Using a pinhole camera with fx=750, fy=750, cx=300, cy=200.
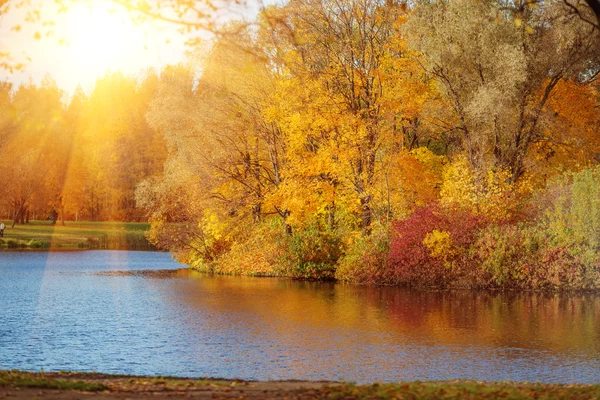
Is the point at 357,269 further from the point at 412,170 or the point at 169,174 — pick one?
the point at 169,174

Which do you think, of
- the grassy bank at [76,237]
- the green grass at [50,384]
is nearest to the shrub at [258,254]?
the grassy bank at [76,237]

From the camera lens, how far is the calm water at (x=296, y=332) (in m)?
14.7

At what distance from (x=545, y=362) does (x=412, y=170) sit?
20.2m

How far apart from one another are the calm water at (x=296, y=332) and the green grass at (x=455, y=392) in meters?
3.52

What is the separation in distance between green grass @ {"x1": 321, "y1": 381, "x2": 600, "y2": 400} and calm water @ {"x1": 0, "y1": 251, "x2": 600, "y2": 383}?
352 centimetres

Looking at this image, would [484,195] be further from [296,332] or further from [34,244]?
[34,244]

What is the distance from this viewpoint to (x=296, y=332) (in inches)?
751

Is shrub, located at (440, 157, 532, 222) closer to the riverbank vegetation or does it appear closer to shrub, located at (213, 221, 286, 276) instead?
the riverbank vegetation

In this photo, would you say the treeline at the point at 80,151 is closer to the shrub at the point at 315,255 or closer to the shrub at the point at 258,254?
the shrub at the point at 258,254

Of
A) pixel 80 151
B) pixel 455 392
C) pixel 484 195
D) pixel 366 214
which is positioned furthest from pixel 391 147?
pixel 80 151

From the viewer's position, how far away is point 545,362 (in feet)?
50.0

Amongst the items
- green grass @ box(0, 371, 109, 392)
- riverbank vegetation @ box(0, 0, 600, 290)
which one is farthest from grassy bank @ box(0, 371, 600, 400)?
riverbank vegetation @ box(0, 0, 600, 290)

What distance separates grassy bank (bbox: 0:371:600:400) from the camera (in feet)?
30.4

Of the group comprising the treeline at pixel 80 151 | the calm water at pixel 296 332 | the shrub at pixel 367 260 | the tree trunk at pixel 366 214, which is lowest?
the calm water at pixel 296 332
